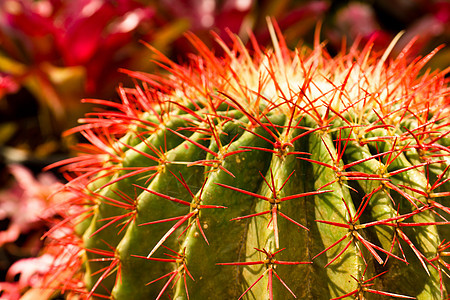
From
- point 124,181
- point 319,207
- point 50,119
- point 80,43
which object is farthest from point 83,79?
point 319,207

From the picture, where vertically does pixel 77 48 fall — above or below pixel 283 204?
above

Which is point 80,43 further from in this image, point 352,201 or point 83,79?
point 352,201

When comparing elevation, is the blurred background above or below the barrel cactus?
above

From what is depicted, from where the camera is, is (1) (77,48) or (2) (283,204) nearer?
(2) (283,204)

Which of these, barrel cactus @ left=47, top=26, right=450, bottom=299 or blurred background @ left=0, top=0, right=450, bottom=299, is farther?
blurred background @ left=0, top=0, right=450, bottom=299
